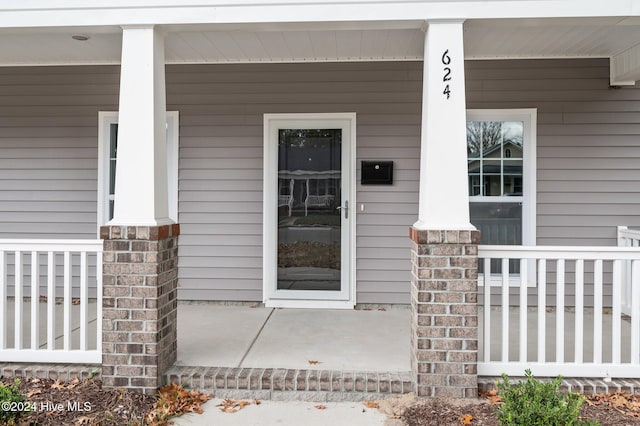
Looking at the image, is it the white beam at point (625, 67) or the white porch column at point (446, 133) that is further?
the white beam at point (625, 67)

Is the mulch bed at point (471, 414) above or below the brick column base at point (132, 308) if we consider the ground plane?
below

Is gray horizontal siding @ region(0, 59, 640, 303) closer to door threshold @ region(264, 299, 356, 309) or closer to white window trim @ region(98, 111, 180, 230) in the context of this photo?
white window trim @ region(98, 111, 180, 230)

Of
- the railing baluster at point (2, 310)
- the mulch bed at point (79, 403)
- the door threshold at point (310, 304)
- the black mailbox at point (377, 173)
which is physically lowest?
the mulch bed at point (79, 403)

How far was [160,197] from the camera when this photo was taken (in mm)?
3025

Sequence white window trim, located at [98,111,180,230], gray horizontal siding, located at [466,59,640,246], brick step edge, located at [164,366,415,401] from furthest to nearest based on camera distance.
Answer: white window trim, located at [98,111,180,230] → gray horizontal siding, located at [466,59,640,246] → brick step edge, located at [164,366,415,401]

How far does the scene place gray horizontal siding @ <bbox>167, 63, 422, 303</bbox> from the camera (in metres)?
4.64

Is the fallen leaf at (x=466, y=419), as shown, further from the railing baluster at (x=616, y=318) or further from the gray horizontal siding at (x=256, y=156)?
the gray horizontal siding at (x=256, y=156)

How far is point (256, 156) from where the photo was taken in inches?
187

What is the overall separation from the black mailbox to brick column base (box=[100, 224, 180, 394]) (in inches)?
91.1

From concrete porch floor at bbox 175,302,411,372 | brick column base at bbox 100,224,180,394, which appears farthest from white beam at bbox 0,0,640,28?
concrete porch floor at bbox 175,302,411,372

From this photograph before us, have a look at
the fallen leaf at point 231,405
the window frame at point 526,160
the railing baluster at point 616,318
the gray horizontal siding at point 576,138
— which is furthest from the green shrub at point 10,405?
the gray horizontal siding at point 576,138

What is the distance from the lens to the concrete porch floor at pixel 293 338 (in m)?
3.14

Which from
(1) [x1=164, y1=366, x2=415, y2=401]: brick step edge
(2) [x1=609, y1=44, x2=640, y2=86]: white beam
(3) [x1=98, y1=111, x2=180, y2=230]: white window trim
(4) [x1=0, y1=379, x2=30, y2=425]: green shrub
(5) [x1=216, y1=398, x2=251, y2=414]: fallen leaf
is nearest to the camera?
(4) [x1=0, y1=379, x2=30, y2=425]: green shrub

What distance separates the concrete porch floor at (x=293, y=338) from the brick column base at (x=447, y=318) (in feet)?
0.88
